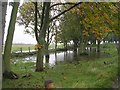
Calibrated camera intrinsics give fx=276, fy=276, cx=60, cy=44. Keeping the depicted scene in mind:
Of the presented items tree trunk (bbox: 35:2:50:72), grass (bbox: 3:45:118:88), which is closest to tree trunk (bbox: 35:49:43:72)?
tree trunk (bbox: 35:2:50:72)

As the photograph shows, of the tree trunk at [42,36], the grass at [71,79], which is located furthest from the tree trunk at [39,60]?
the grass at [71,79]

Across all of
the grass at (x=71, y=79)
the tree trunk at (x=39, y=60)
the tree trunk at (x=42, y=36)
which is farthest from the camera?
the tree trunk at (x=42, y=36)

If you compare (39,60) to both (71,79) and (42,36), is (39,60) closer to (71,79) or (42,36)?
(42,36)

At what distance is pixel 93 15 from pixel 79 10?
1.29 m

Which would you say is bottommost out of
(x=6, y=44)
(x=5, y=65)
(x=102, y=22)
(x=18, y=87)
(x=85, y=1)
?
(x=18, y=87)

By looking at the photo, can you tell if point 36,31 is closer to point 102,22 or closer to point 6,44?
point 6,44

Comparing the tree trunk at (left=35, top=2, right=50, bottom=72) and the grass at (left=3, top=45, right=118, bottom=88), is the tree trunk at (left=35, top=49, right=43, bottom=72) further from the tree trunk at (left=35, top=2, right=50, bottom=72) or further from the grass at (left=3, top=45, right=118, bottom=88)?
the grass at (left=3, top=45, right=118, bottom=88)

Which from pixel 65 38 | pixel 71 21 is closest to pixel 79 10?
pixel 71 21

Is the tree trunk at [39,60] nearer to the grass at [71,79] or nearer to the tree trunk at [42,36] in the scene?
the tree trunk at [42,36]

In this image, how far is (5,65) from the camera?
40.2 ft

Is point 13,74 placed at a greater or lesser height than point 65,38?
lesser

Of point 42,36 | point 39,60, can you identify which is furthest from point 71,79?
point 42,36

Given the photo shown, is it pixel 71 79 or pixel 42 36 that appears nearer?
pixel 71 79

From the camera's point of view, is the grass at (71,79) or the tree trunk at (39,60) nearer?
the grass at (71,79)
